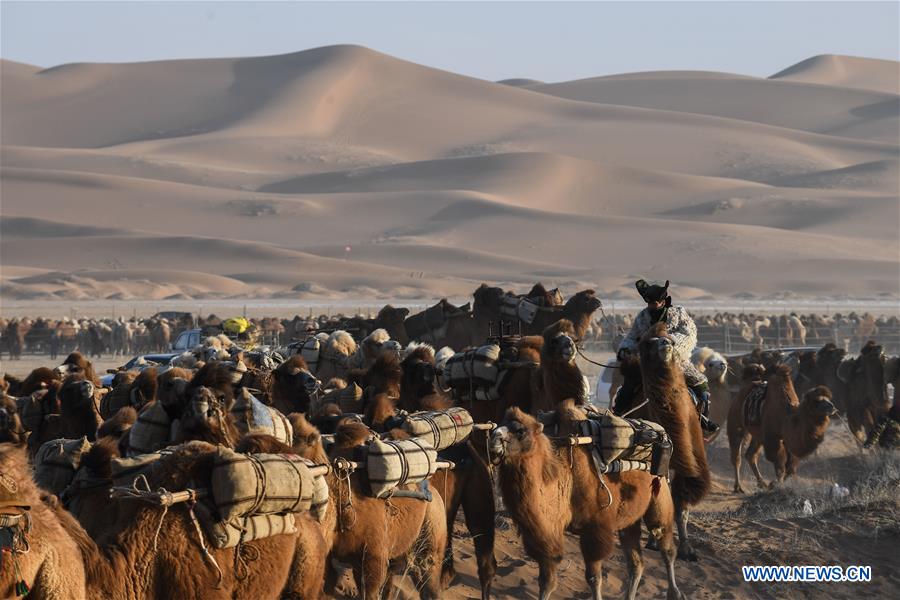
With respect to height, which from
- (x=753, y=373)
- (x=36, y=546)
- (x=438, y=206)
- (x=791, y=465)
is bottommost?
(x=438, y=206)

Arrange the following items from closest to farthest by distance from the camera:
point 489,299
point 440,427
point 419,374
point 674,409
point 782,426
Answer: point 440,427
point 674,409
point 419,374
point 782,426
point 489,299

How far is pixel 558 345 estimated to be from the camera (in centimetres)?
1141

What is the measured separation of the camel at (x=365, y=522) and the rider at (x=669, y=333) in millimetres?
3533

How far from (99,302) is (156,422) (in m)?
80.8

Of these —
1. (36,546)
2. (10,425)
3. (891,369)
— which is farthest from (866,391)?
(36,546)

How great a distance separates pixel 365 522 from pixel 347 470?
0.44 meters

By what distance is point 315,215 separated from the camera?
13762 cm

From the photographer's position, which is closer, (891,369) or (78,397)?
Answer: (78,397)

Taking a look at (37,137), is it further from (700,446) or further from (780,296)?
(700,446)

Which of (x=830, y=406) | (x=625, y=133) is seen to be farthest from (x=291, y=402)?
(x=625, y=133)

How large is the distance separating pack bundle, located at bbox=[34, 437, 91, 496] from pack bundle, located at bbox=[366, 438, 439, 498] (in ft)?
5.46

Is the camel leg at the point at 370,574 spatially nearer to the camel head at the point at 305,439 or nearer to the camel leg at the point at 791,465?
the camel head at the point at 305,439

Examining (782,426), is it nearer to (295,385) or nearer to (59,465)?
(295,385)

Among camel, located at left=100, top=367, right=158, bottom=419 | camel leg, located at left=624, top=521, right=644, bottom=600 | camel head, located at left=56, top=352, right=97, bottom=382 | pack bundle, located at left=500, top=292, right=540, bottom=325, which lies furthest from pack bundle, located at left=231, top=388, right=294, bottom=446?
pack bundle, located at left=500, top=292, right=540, bottom=325
